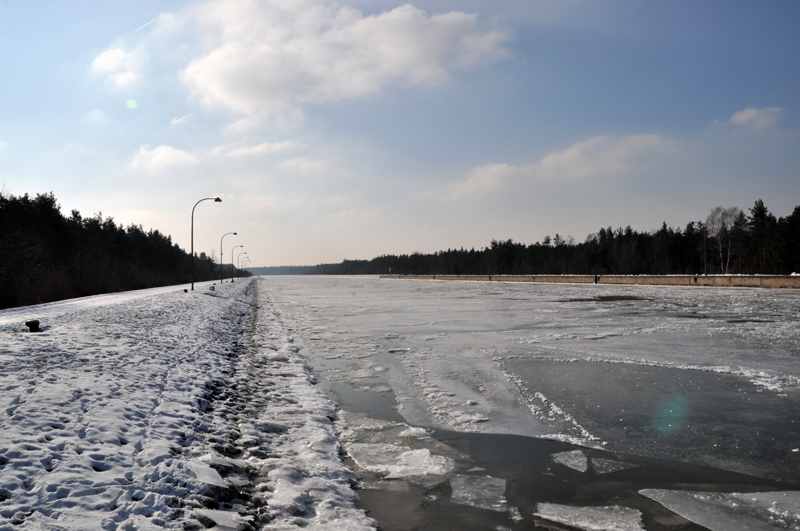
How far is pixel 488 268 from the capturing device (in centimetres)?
14462

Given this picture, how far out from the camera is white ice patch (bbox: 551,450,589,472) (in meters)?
4.99

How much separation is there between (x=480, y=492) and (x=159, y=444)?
12.5 ft

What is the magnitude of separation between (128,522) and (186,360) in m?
7.32

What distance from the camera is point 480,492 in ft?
14.8

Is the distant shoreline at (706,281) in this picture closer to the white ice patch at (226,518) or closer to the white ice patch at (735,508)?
the white ice patch at (735,508)

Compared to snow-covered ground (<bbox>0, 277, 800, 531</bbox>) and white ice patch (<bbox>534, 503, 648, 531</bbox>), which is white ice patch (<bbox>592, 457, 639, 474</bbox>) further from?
white ice patch (<bbox>534, 503, 648, 531</bbox>)

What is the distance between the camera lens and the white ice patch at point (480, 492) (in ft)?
13.9

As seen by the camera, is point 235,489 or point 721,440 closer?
point 235,489

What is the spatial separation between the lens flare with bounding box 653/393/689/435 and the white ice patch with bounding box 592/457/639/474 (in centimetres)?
133

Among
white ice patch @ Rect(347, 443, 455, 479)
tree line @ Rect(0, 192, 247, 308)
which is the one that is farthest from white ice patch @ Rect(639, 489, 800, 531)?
tree line @ Rect(0, 192, 247, 308)

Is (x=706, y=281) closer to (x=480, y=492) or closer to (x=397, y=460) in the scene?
(x=397, y=460)

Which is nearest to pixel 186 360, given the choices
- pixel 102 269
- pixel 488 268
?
pixel 102 269

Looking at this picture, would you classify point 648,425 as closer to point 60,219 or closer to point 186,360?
point 186,360

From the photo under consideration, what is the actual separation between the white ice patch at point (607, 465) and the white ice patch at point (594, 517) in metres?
0.84
